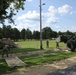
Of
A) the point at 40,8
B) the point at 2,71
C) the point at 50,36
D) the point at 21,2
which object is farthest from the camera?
the point at 50,36

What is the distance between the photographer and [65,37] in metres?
38.2

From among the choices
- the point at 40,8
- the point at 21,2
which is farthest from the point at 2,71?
the point at 40,8

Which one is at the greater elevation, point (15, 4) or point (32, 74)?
point (15, 4)

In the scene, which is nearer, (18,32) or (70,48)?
(70,48)

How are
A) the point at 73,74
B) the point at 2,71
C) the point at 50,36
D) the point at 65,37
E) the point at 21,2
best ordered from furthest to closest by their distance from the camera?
the point at 50,36 → the point at 65,37 → the point at 21,2 → the point at 2,71 → the point at 73,74

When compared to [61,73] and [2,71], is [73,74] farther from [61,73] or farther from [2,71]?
[2,71]

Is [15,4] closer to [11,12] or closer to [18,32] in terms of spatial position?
[11,12]

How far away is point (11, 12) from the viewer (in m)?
38.9

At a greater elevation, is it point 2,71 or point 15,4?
point 15,4

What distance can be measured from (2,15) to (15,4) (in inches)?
117

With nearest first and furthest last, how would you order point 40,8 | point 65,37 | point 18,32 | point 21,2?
point 21,2 → point 65,37 → point 40,8 → point 18,32

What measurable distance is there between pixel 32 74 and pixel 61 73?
1.92m

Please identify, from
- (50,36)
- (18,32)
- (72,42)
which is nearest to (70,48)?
(72,42)

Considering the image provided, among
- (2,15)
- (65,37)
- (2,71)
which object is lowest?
(2,71)
